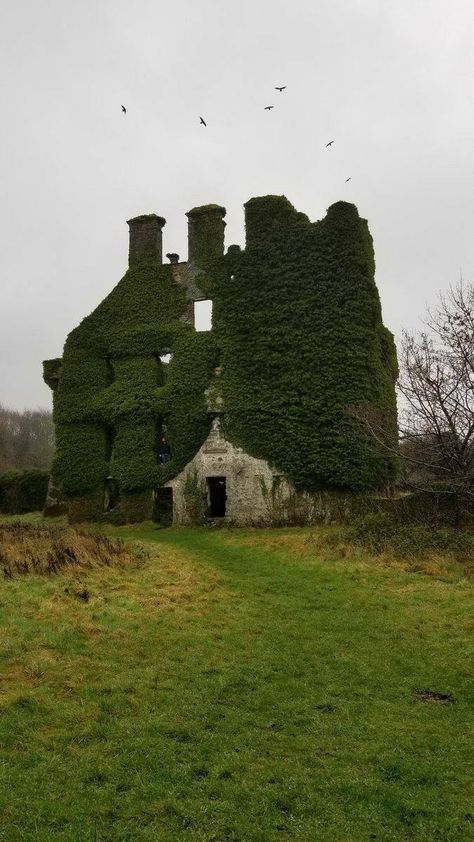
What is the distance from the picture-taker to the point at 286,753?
6.44 meters

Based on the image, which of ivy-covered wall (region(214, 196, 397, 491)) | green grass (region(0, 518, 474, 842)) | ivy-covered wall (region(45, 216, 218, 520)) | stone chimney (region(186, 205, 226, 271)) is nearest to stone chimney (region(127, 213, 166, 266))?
ivy-covered wall (region(45, 216, 218, 520))

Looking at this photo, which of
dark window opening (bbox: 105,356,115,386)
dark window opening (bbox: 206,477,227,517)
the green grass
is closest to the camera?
the green grass

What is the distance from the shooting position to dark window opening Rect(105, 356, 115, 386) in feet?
97.3

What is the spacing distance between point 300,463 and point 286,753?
18853 mm

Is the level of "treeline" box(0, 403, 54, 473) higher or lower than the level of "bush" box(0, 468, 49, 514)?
higher

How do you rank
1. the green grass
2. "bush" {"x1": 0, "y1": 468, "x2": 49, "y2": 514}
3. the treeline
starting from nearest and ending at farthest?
the green grass, "bush" {"x1": 0, "y1": 468, "x2": 49, "y2": 514}, the treeline

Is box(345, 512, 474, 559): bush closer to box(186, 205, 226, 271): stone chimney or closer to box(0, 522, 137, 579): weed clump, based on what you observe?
box(0, 522, 137, 579): weed clump

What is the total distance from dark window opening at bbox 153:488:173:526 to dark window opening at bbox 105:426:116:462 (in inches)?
123

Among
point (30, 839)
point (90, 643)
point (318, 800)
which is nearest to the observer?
point (30, 839)

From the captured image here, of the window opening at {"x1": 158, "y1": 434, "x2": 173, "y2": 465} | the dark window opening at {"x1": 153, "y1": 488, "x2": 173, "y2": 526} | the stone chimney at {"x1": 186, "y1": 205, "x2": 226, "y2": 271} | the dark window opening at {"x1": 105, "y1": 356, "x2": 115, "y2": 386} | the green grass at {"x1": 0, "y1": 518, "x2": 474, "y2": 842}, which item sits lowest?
the green grass at {"x1": 0, "y1": 518, "x2": 474, "y2": 842}

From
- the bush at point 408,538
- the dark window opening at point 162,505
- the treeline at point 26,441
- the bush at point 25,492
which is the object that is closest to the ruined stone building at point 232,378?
the dark window opening at point 162,505

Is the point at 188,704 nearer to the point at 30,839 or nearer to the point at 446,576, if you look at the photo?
the point at 30,839

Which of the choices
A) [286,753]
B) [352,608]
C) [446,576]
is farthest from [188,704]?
[446,576]

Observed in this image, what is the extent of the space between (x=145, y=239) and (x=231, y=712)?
2635 cm
